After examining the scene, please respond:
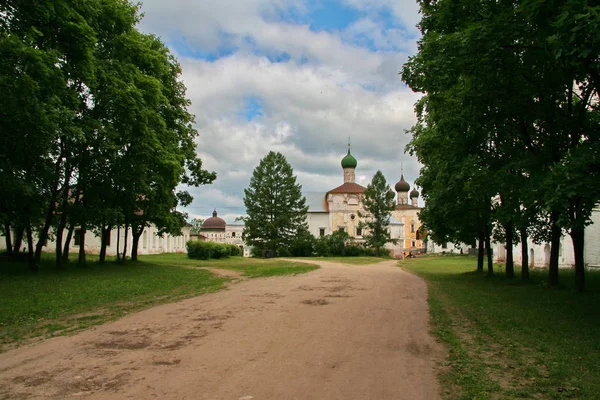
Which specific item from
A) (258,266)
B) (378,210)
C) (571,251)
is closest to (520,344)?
(258,266)

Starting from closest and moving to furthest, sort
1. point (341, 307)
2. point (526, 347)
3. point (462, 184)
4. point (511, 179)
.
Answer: point (526, 347), point (341, 307), point (511, 179), point (462, 184)

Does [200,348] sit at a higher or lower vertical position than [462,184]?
lower

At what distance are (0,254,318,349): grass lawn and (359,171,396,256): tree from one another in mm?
44583

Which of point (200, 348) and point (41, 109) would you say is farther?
point (41, 109)

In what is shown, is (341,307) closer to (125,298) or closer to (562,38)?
(125,298)

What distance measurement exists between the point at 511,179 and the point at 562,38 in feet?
20.3

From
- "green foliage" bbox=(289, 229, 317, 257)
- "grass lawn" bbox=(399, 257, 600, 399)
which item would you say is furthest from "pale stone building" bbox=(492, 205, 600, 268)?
"green foliage" bbox=(289, 229, 317, 257)

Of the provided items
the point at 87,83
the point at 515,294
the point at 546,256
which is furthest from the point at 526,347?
the point at 546,256

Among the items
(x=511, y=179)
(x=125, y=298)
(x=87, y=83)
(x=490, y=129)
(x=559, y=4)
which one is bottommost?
(x=125, y=298)

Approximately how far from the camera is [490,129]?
1630cm

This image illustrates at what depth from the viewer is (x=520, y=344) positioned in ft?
29.6

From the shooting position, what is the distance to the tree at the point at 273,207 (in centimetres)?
6150

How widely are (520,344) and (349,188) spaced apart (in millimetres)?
72874

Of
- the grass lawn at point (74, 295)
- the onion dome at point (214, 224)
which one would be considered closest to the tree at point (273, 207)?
the grass lawn at point (74, 295)
